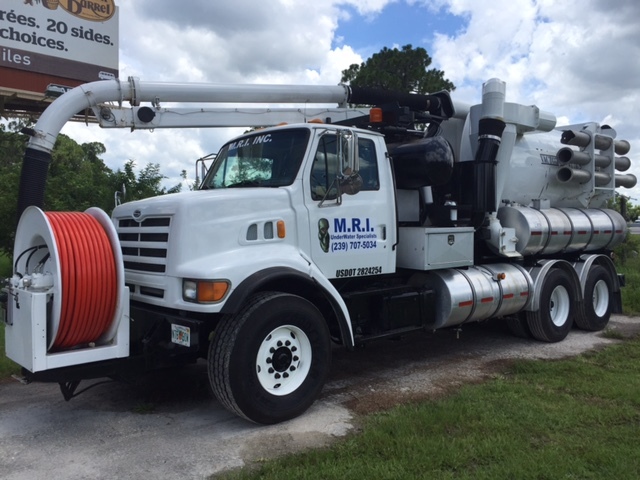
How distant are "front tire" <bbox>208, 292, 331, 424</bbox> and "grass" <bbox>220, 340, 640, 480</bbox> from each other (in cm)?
66

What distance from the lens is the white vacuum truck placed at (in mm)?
4676

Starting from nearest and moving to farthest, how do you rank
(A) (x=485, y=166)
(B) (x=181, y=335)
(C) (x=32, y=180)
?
1. (B) (x=181, y=335)
2. (C) (x=32, y=180)
3. (A) (x=485, y=166)

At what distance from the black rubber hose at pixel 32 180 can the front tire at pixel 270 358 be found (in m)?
2.81

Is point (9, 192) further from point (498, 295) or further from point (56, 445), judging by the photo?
point (498, 295)

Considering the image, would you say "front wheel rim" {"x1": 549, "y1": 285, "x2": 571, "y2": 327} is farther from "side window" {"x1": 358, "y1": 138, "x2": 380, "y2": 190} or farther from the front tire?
the front tire

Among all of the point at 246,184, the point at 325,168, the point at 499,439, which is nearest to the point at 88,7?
the point at 246,184

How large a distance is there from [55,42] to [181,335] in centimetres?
1574

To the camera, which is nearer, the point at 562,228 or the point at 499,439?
the point at 499,439

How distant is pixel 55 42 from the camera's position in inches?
678

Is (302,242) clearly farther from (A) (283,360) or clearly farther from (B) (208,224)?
(A) (283,360)

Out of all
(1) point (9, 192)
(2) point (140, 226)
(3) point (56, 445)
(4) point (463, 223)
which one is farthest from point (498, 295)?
(1) point (9, 192)

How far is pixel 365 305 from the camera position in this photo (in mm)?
6230

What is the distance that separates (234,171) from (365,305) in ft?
6.72

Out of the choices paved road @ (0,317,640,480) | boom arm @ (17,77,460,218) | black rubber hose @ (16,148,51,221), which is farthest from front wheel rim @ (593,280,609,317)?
black rubber hose @ (16,148,51,221)
